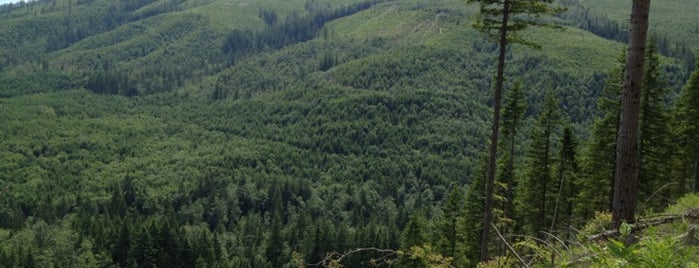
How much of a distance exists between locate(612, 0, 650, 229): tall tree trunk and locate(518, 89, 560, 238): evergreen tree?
80.8 feet

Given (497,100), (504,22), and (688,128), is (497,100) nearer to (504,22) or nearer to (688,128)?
(504,22)

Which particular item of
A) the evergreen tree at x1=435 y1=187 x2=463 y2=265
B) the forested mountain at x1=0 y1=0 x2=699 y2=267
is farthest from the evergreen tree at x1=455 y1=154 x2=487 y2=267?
the evergreen tree at x1=435 y1=187 x2=463 y2=265

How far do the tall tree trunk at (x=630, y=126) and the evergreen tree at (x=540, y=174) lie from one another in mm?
24637

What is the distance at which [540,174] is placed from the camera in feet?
118

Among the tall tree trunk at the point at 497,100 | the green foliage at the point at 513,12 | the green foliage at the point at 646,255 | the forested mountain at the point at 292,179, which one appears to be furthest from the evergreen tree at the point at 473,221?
the green foliage at the point at 646,255

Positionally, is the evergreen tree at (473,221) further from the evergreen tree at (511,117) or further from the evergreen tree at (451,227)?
the evergreen tree at (451,227)

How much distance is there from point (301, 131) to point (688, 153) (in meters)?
162

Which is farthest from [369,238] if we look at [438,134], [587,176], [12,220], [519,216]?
[438,134]

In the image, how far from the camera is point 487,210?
19.7 m

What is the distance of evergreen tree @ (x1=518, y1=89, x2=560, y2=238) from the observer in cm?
3406

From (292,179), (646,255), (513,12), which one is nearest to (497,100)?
(513,12)

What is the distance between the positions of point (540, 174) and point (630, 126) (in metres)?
27.6

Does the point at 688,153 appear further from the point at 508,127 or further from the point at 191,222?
the point at 191,222

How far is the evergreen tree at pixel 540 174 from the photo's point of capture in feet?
112
